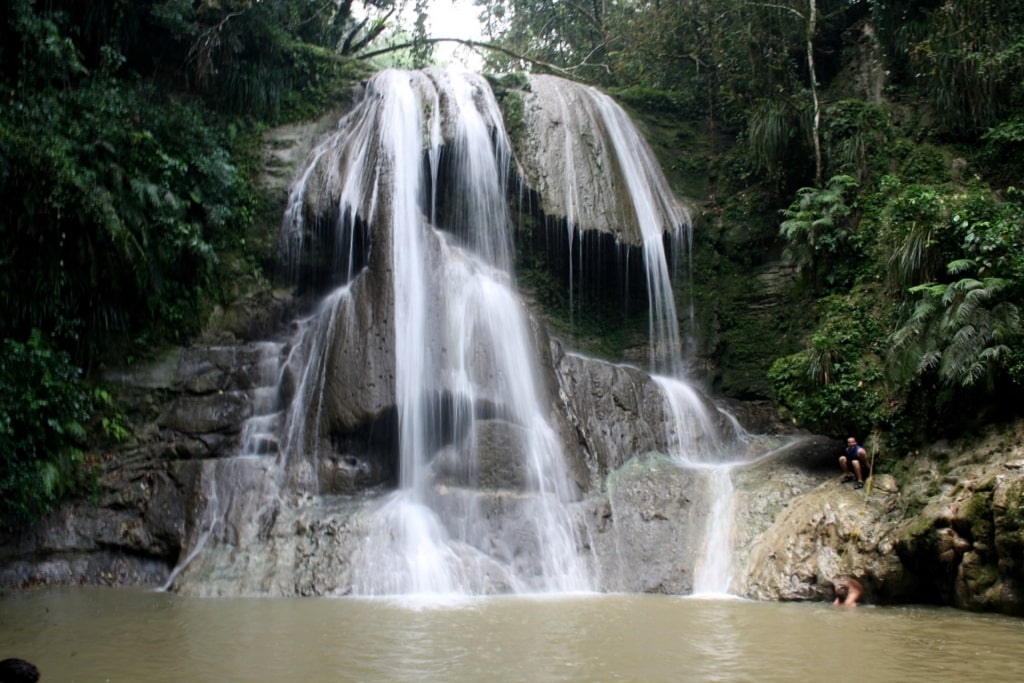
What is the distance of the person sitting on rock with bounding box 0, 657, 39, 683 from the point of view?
4656 millimetres

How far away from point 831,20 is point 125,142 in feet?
49.4

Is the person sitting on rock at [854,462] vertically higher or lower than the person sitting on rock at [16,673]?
higher

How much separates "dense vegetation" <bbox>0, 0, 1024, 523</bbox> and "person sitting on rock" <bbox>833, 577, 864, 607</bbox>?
2.56 metres

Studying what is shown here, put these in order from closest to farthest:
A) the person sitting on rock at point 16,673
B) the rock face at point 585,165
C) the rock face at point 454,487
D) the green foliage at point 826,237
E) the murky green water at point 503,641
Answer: the person sitting on rock at point 16,673, the murky green water at point 503,641, the rock face at point 454,487, the green foliage at point 826,237, the rock face at point 585,165

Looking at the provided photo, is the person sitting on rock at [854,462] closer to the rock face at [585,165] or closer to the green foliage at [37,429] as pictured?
the rock face at [585,165]

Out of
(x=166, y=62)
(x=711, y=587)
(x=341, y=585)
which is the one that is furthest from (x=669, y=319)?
(x=166, y=62)

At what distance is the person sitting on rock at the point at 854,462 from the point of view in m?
10.3

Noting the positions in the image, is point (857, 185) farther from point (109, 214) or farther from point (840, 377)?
point (109, 214)

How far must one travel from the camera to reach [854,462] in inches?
407

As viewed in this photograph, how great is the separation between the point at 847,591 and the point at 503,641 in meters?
4.55

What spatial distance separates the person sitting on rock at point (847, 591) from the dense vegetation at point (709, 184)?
2559 mm

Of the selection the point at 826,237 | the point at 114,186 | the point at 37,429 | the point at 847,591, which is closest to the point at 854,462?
the point at 847,591

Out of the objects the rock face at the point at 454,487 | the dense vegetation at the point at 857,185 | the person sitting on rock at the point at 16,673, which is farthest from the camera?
the dense vegetation at the point at 857,185

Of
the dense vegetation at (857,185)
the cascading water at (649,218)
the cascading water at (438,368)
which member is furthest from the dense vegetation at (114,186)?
the dense vegetation at (857,185)
